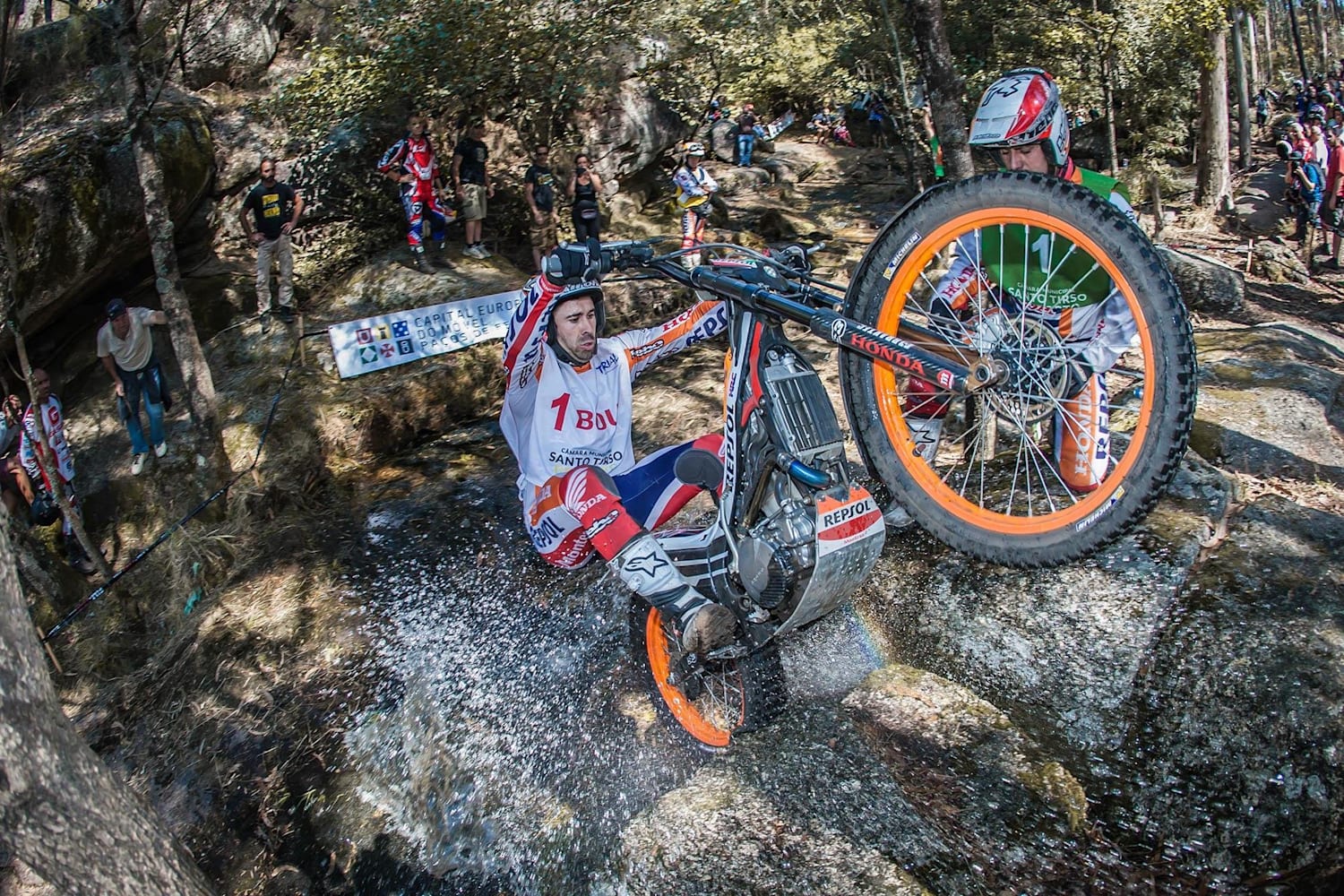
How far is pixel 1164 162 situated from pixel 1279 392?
1926 centimetres

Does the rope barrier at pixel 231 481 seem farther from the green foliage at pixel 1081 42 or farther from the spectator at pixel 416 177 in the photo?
the green foliage at pixel 1081 42

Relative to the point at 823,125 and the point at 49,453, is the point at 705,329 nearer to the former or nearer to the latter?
the point at 49,453

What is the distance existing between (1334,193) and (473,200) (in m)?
13.3

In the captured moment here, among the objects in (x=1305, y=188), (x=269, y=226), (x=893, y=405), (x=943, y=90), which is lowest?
(x=1305, y=188)

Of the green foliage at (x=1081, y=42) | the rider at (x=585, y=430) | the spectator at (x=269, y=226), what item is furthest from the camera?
the green foliage at (x=1081, y=42)

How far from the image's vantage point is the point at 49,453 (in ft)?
30.6

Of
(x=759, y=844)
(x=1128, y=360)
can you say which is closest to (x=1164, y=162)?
(x=1128, y=360)

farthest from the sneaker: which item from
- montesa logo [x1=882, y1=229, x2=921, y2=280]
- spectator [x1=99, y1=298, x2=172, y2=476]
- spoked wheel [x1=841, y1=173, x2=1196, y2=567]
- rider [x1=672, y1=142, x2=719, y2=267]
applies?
rider [x1=672, y1=142, x2=719, y2=267]

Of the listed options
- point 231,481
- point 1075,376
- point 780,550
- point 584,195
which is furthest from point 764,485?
point 584,195

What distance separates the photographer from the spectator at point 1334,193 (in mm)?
13359

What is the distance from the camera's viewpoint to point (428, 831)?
14.5 feet

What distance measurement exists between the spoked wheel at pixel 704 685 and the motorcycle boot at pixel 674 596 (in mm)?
235

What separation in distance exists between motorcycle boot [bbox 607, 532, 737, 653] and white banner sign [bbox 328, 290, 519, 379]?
6603 millimetres

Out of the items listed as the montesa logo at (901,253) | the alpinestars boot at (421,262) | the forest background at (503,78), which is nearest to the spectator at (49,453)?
the forest background at (503,78)
